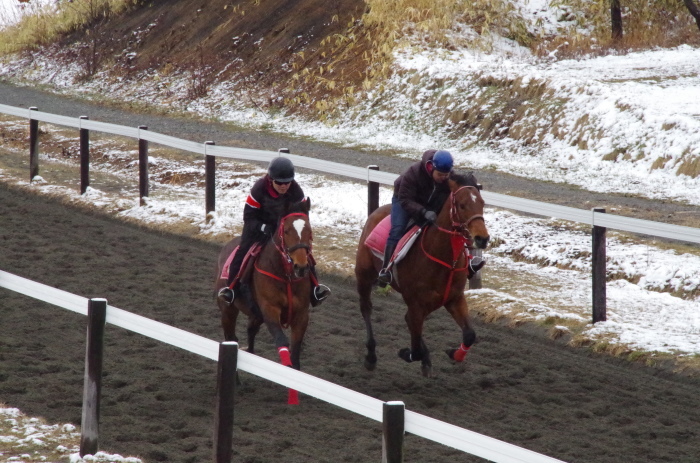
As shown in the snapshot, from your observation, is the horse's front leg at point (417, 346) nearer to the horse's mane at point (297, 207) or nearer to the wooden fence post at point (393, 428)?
the horse's mane at point (297, 207)

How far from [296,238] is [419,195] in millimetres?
1729

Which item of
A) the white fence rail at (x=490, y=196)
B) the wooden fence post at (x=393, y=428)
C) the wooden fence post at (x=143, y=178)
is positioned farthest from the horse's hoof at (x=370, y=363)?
the wooden fence post at (x=143, y=178)

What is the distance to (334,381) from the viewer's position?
8.70 metres

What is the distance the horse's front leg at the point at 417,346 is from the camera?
28.8ft

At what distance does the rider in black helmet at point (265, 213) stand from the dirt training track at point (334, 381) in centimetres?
93

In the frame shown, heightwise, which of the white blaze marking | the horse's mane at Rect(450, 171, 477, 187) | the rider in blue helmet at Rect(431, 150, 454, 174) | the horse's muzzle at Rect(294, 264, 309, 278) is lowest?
the horse's muzzle at Rect(294, 264, 309, 278)

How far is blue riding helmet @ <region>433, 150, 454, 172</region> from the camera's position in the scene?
8539 mm

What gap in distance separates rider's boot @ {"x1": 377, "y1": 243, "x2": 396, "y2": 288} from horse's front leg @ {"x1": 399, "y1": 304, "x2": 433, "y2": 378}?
0.43 metres

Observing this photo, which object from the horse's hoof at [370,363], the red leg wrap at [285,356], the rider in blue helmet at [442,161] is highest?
the rider in blue helmet at [442,161]

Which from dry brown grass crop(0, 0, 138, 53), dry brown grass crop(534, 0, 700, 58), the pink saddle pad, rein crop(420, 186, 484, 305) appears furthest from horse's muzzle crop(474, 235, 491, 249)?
dry brown grass crop(0, 0, 138, 53)

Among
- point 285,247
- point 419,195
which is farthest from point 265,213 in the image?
point 419,195

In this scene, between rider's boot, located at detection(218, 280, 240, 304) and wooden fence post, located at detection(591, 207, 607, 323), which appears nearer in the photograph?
rider's boot, located at detection(218, 280, 240, 304)

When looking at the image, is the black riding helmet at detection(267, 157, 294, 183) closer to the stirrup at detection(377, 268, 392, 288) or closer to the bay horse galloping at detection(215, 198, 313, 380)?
the bay horse galloping at detection(215, 198, 313, 380)

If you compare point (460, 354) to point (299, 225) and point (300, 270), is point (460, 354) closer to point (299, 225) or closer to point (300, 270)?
point (300, 270)
